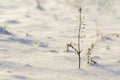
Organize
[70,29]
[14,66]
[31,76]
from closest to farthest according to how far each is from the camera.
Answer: [31,76] → [14,66] → [70,29]

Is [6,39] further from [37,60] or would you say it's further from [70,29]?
[70,29]

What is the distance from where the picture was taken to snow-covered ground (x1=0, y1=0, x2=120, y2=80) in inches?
93.1

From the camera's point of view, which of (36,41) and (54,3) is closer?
(36,41)

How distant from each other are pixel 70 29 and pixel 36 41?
0.98 meters

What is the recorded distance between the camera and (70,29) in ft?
13.6

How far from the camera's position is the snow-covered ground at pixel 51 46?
2365mm

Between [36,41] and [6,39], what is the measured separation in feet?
0.90

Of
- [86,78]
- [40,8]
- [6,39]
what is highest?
[40,8]

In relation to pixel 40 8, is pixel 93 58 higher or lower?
lower

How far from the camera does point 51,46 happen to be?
3158 millimetres

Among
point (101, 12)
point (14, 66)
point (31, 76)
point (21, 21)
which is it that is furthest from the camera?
point (101, 12)

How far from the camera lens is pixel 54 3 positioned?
654 cm

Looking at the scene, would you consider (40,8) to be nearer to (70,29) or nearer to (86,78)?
(70,29)

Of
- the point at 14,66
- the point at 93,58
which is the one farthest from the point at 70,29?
the point at 14,66
